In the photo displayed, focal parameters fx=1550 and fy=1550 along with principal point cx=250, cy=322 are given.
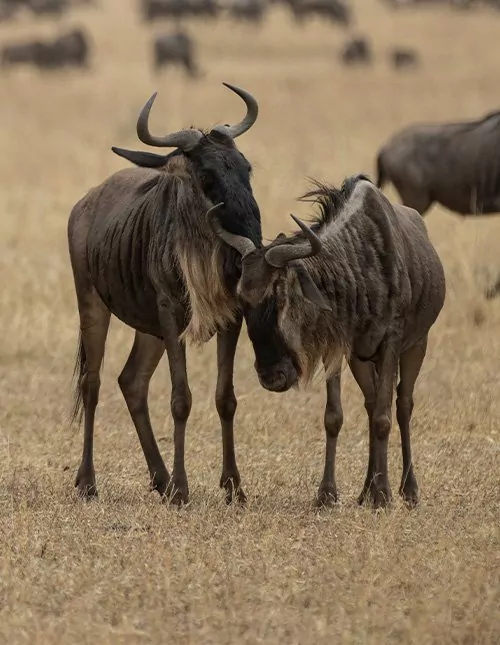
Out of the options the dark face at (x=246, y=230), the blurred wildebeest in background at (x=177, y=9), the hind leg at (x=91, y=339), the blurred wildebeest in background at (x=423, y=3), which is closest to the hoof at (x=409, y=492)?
the dark face at (x=246, y=230)

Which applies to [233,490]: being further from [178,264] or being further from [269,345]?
[178,264]

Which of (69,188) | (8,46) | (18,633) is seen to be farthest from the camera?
(8,46)

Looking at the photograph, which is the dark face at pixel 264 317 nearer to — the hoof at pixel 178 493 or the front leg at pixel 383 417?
the front leg at pixel 383 417

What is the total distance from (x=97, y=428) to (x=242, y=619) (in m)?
3.37

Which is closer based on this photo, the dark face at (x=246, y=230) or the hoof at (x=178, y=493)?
the dark face at (x=246, y=230)

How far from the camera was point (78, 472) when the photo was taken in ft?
21.9

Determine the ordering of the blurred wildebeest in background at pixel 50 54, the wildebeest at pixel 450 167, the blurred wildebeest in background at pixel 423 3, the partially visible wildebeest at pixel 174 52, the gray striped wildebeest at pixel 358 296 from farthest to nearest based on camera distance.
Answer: the blurred wildebeest in background at pixel 423 3 → the blurred wildebeest in background at pixel 50 54 → the partially visible wildebeest at pixel 174 52 → the wildebeest at pixel 450 167 → the gray striped wildebeest at pixel 358 296

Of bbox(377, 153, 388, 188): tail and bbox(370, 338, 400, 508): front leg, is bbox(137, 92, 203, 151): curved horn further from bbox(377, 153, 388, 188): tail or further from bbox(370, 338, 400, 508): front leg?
bbox(377, 153, 388, 188): tail

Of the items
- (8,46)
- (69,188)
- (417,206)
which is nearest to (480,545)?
(417,206)

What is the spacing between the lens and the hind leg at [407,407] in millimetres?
6352

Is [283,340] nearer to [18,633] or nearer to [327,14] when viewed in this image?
[18,633]

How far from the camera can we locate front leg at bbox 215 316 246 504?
6266 mm

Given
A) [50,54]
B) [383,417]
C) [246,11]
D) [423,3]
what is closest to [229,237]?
[383,417]

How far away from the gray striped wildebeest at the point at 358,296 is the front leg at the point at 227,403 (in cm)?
37
